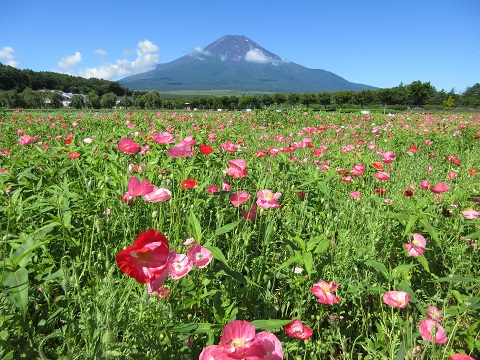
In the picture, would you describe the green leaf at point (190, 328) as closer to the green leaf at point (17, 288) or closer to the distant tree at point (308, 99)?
the green leaf at point (17, 288)

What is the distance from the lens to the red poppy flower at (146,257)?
0.78 m

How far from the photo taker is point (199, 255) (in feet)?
3.88

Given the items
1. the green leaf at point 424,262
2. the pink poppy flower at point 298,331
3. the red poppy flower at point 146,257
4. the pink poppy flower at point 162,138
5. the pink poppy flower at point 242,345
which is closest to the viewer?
the pink poppy flower at point 242,345

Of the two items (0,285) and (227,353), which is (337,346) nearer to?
(227,353)

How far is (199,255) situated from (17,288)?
1.93 ft

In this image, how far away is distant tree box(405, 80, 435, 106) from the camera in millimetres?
44219

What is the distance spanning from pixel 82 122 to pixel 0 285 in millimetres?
7453

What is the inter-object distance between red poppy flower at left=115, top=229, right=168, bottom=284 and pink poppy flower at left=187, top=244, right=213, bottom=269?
1.04 feet

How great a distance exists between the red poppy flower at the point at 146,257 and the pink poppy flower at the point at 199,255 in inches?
12.4

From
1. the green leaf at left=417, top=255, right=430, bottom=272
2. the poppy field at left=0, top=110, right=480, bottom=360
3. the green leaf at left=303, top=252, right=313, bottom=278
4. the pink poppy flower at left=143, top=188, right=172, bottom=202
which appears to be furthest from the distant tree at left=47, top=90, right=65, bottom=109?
the green leaf at left=417, top=255, right=430, bottom=272

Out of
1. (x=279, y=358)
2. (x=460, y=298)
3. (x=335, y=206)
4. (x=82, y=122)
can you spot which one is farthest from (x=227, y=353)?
(x=82, y=122)

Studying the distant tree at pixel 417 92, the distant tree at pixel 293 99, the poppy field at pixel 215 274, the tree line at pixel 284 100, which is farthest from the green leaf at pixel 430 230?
the distant tree at pixel 417 92

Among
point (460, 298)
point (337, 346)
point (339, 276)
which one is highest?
point (460, 298)

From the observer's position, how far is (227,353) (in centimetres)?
67
